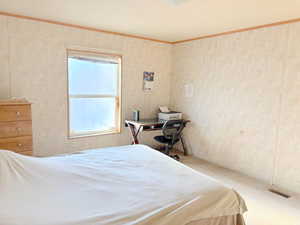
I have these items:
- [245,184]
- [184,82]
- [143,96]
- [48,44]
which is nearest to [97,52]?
[48,44]

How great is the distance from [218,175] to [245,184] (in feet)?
1.38

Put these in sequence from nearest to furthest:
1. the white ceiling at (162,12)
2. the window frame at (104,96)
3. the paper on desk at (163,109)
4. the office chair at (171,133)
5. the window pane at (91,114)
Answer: the white ceiling at (162,12) < the window frame at (104,96) < the window pane at (91,114) < the office chair at (171,133) < the paper on desk at (163,109)

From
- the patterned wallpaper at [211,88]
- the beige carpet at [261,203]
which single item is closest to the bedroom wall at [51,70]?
the patterned wallpaper at [211,88]

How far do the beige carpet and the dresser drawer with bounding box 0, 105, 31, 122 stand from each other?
2.80 meters

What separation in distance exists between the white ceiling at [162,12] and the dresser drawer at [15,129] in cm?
146

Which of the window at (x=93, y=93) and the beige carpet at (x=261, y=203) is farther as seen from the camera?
the window at (x=93, y=93)

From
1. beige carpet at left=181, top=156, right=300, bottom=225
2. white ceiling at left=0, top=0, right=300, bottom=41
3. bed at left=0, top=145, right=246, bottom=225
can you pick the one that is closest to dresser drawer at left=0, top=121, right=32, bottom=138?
bed at left=0, top=145, right=246, bottom=225

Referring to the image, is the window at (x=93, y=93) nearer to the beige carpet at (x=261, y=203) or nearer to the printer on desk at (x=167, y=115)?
the printer on desk at (x=167, y=115)

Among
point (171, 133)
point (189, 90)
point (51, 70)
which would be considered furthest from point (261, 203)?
point (51, 70)

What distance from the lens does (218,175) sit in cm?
336

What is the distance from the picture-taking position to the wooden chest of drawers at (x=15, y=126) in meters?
2.64

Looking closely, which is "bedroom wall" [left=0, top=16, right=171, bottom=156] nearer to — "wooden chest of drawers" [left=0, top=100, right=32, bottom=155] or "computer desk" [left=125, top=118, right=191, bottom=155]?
"computer desk" [left=125, top=118, right=191, bottom=155]

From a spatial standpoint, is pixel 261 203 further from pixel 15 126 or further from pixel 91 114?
pixel 15 126

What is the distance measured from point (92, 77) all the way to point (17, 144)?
165 cm
